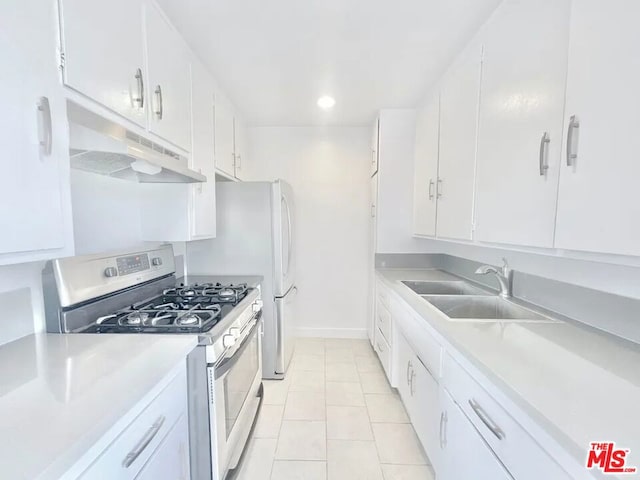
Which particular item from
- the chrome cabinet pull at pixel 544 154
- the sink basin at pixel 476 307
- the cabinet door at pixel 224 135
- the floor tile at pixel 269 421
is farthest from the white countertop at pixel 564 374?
the cabinet door at pixel 224 135

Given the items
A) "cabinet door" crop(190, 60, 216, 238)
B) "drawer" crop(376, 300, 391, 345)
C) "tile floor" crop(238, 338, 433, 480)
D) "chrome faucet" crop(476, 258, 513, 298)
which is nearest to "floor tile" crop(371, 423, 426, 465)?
"tile floor" crop(238, 338, 433, 480)

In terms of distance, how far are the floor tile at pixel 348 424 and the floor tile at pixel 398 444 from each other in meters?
0.07

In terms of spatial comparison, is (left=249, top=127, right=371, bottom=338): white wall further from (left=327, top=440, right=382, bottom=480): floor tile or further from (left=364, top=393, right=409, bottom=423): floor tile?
(left=327, top=440, right=382, bottom=480): floor tile

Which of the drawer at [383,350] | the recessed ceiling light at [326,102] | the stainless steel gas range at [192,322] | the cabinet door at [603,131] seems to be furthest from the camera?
the recessed ceiling light at [326,102]

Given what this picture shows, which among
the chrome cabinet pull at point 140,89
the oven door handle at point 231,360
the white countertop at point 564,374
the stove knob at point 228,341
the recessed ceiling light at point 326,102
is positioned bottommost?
the oven door handle at point 231,360

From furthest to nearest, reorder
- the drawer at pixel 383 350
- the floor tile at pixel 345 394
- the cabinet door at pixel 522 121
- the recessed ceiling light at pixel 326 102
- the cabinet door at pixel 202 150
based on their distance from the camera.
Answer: the recessed ceiling light at pixel 326 102
the drawer at pixel 383 350
the floor tile at pixel 345 394
the cabinet door at pixel 202 150
the cabinet door at pixel 522 121

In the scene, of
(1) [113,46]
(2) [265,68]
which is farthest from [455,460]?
(2) [265,68]

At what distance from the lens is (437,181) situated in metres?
2.33

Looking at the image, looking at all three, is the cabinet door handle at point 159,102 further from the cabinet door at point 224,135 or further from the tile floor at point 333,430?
the tile floor at point 333,430

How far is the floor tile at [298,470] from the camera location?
1.67m

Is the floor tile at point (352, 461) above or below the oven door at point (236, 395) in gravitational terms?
below

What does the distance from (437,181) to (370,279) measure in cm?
148

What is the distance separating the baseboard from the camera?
3709 mm

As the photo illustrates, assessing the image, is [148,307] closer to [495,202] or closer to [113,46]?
[113,46]
